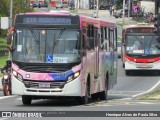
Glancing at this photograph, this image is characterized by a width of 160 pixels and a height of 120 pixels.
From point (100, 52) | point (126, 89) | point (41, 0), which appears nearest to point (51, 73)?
point (100, 52)

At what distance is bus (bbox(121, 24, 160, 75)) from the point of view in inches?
1768

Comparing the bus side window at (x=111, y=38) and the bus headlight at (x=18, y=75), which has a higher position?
the bus side window at (x=111, y=38)

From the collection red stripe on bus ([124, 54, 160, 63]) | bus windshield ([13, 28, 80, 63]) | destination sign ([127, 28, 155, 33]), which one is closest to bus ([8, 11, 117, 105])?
bus windshield ([13, 28, 80, 63])

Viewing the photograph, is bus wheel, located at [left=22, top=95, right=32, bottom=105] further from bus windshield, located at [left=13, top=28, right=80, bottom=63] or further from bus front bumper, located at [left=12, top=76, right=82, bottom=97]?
bus windshield, located at [left=13, top=28, right=80, bottom=63]

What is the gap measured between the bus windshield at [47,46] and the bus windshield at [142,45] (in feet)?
80.6

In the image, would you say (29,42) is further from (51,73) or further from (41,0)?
(41,0)

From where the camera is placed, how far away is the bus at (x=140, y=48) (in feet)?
147

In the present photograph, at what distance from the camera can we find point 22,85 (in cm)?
2053

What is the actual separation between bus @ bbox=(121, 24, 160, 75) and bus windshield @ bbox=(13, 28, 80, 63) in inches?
965

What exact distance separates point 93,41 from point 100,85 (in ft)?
8.32

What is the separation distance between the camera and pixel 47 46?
67.9 ft

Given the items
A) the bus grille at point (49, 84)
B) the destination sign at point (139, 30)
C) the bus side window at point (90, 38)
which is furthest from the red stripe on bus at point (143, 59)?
the bus grille at point (49, 84)

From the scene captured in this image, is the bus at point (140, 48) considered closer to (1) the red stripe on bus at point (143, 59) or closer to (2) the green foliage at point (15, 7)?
(1) the red stripe on bus at point (143, 59)

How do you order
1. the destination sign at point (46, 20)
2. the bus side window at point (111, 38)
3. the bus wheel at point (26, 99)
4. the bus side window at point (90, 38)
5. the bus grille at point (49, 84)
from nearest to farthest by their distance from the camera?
the bus grille at point (49, 84), the destination sign at point (46, 20), the bus wheel at point (26, 99), the bus side window at point (90, 38), the bus side window at point (111, 38)
